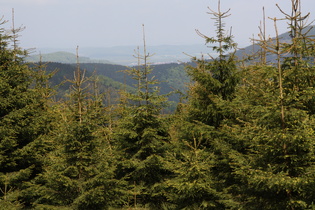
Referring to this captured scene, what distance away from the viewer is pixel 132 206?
42.9 ft

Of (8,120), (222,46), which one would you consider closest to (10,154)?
(8,120)

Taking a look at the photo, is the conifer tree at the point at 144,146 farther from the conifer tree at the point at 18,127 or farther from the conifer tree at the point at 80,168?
the conifer tree at the point at 18,127

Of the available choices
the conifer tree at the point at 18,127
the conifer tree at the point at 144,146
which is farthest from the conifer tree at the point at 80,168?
the conifer tree at the point at 18,127

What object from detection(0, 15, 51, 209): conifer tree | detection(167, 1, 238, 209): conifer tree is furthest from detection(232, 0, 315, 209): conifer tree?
detection(0, 15, 51, 209): conifer tree

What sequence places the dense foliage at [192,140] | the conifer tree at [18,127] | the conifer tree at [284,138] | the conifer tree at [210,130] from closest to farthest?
the conifer tree at [284,138]
the dense foliage at [192,140]
the conifer tree at [210,130]
the conifer tree at [18,127]

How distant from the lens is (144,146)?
43.2 ft

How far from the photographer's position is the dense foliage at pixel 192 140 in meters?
7.75

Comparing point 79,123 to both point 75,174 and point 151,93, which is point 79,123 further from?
point 151,93

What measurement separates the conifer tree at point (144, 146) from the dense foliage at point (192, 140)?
0.06m

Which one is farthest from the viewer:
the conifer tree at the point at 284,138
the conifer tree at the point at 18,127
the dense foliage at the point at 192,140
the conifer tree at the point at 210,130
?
the conifer tree at the point at 18,127

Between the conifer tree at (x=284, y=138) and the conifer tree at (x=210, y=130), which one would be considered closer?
the conifer tree at (x=284, y=138)

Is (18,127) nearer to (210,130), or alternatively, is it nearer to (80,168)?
(80,168)

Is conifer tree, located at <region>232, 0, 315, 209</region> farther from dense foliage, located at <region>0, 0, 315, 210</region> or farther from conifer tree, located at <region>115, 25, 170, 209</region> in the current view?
conifer tree, located at <region>115, 25, 170, 209</region>

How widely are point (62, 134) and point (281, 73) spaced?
27.2ft
